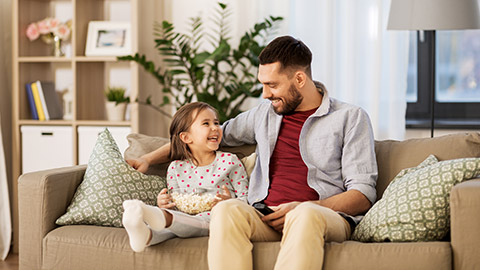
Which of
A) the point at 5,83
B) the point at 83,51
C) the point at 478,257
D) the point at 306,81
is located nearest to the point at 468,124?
the point at 306,81

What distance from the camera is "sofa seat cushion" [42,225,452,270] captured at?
6.77ft

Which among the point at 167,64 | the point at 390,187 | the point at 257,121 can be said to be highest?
the point at 167,64

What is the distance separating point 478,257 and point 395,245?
244 millimetres

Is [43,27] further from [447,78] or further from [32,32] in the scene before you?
[447,78]

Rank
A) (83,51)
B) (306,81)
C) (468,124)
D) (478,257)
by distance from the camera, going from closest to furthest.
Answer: (478,257)
(306,81)
(468,124)
(83,51)

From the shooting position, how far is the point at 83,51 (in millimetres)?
3990

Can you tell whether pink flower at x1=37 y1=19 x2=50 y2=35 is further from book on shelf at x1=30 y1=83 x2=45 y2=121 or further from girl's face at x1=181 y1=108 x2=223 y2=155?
girl's face at x1=181 y1=108 x2=223 y2=155

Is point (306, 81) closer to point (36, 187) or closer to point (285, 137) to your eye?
point (285, 137)

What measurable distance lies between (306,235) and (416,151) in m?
0.73

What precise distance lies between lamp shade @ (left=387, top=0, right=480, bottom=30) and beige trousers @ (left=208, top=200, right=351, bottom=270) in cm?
125

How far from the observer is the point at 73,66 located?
387cm

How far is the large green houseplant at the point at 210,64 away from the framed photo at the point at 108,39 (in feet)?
0.43

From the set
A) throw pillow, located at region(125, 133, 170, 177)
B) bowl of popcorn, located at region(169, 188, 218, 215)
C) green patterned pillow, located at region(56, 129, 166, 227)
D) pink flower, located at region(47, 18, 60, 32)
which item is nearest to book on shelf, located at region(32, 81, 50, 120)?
pink flower, located at region(47, 18, 60, 32)

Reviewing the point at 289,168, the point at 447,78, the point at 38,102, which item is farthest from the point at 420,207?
the point at 38,102
